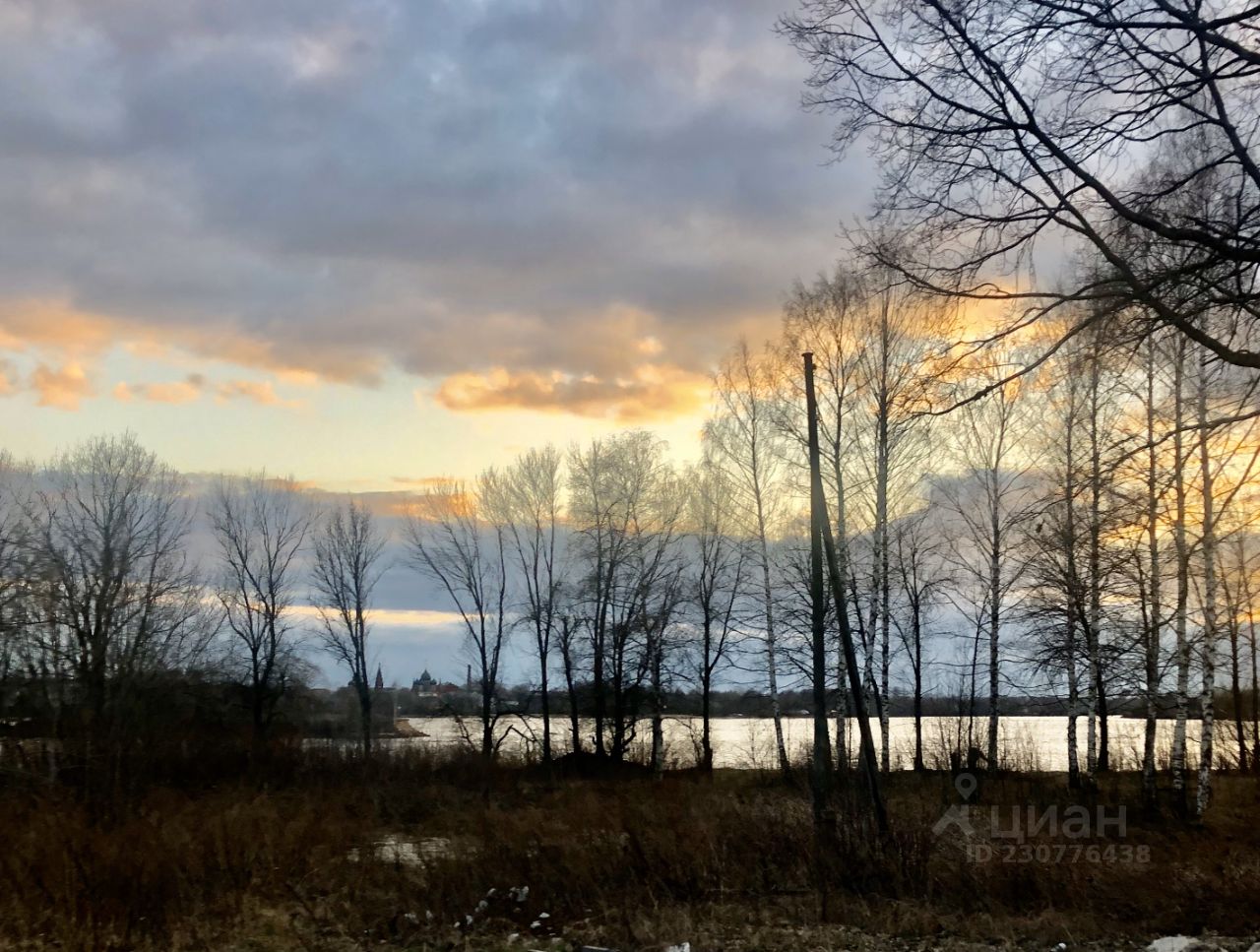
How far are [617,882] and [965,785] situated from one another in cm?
1558

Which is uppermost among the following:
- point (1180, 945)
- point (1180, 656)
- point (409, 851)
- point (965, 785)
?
point (1180, 656)

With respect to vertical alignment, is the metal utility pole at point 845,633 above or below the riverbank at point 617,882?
above

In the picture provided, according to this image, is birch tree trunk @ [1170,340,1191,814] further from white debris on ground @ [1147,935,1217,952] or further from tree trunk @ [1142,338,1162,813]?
white debris on ground @ [1147,935,1217,952]

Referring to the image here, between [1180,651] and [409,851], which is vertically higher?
[1180,651]

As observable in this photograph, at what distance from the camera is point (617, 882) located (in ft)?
42.9

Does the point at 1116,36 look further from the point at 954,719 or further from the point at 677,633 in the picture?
the point at 677,633

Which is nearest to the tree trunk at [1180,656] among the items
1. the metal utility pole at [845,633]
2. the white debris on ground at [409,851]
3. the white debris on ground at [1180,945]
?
the metal utility pole at [845,633]

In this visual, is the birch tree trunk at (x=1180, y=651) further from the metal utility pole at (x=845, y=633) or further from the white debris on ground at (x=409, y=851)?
the white debris on ground at (x=409, y=851)

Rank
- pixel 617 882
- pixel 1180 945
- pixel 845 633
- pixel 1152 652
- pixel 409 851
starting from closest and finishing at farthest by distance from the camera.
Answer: pixel 1180 945 → pixel 617 882 → pixel 845 633 → pixel 409 851 → pixel 1152 652

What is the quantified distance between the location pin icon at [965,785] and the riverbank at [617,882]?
235 inches

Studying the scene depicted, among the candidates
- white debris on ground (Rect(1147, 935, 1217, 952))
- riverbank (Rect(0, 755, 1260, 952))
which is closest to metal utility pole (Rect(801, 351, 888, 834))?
riverbank (Rect(0, 755, 1260, 952))

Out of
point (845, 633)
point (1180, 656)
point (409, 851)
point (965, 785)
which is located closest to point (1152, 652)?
point (1180, 656)

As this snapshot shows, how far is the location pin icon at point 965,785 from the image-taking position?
944 inches

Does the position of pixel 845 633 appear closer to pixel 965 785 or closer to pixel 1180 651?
pixel 1180 651
